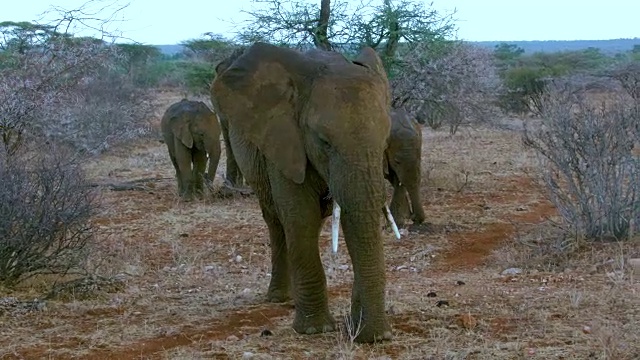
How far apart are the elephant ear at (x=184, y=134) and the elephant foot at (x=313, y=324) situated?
7.88 m

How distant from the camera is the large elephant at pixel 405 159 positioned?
10.1 metres

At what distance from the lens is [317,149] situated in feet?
17.6

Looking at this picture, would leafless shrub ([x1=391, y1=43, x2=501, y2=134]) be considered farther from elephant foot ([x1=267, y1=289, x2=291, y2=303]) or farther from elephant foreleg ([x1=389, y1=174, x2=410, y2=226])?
elephant foot ([x1=267, y1=289, x2=291, y2=303])

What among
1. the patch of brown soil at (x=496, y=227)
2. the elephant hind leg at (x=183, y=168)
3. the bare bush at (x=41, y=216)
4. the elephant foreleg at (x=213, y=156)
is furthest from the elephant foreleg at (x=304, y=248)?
the elephant foreleg at (x=213, y=156)

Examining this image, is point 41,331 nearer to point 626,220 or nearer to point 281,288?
point 281,288

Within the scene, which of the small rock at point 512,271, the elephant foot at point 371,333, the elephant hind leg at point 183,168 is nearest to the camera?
the elephant foot at point 371,333

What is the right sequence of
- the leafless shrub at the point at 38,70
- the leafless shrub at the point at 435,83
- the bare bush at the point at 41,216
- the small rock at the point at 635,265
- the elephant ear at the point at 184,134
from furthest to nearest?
1. the leafless shrub at the point at 435,83
2. the elephant ear at the point at 184,134
3. the leafless shrub at the point at 38,70
4. the bare bush at the point at 41,216
5. the small rock at the point at 635,265

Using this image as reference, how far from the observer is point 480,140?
20969 mm

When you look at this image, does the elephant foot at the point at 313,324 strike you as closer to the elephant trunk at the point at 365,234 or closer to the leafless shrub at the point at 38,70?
the elephant trunk at the point at 365,234

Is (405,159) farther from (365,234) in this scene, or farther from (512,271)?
(365,234)

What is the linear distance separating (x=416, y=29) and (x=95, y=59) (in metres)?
6.09

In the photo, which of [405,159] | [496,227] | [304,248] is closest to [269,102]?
[304,248]

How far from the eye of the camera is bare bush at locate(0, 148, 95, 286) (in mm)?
7332

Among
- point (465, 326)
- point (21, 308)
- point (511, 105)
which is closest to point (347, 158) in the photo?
point (465, 326)
